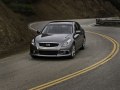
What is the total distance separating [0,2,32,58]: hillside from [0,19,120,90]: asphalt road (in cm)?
383

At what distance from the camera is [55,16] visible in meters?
63.0

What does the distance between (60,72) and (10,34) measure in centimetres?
1104

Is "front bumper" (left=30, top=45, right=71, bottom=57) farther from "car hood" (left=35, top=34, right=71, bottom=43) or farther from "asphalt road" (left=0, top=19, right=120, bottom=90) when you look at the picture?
"car hood" (left=35, top=34, right=71, bottom=43)

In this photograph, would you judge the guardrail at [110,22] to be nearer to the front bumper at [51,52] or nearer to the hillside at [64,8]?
the hillside at [64,8]

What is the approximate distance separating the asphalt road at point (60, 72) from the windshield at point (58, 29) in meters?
1.32

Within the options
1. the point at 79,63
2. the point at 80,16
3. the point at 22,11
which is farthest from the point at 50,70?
the point at 80,16

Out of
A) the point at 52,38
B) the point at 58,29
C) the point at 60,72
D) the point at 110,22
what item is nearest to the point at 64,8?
the point at 110,22

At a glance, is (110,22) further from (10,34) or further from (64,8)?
(64,8)

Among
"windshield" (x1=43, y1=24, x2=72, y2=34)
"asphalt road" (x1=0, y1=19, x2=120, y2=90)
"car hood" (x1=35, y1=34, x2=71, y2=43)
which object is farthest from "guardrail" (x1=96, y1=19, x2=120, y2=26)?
"car hood" (x1=35, y1=34, x2=71, y2=43)

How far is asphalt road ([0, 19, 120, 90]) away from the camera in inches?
464

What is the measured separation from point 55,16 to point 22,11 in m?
5.78

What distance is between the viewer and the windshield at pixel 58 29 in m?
19.3

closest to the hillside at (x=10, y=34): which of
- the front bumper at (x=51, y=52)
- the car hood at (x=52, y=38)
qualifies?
the car hood at (x=52, y=38)

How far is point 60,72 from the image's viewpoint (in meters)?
14.2
